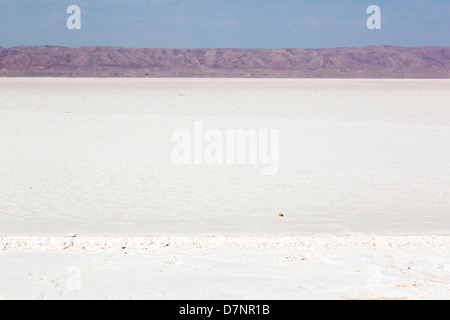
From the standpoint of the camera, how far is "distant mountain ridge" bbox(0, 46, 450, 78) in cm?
7675

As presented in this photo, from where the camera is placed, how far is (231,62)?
312 feet

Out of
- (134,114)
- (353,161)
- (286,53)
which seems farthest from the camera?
(286,53)

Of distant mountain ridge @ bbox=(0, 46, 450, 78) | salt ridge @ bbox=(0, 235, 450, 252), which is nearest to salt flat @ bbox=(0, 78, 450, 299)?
salt ridge @ bbox=(0, 235, 450, 252)

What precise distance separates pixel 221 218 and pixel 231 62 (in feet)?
297

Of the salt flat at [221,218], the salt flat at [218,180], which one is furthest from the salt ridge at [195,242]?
the salt flat at [218,180]

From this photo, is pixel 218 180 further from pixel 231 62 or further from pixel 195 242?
pixel 231 62

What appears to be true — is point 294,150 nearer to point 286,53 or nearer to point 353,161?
point 353,161

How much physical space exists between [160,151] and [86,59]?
81.6 m

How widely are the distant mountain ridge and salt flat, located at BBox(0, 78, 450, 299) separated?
205 feet

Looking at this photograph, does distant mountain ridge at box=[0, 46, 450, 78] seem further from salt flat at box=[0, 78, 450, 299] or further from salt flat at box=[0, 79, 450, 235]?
salt flat at box=[0, 78, 450, 299]

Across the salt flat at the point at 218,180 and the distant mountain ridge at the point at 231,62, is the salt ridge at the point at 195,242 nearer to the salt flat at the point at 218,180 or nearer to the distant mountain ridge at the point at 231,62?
the salt flat at the point at 218,180

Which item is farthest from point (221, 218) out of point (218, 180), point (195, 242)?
point (218, 180)
